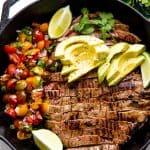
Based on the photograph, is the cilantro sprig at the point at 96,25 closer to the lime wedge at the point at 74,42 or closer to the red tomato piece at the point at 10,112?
the lime wedge at the point at 74,42

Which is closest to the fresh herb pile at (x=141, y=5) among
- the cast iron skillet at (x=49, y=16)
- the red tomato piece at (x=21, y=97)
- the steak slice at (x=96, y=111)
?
the cast iron skillet at (x=49, y=16)

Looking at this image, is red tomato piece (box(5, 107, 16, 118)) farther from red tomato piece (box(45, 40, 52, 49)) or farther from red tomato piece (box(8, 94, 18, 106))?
red tomato piece (box(45, 40, 52, 49))

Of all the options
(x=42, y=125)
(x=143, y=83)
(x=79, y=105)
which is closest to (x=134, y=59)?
(x=143, y=83)

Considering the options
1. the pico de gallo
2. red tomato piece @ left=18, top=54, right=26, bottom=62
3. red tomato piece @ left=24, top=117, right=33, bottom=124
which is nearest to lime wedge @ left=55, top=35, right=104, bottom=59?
the pico de gallo

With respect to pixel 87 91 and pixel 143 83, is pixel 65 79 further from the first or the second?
pixel 143 83

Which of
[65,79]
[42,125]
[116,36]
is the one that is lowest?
[42,125]

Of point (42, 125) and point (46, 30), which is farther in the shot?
point (46, 30)
